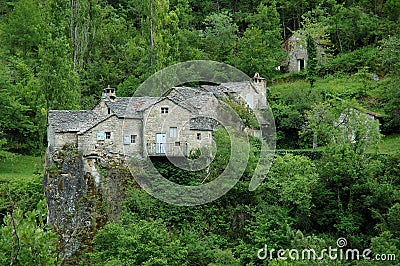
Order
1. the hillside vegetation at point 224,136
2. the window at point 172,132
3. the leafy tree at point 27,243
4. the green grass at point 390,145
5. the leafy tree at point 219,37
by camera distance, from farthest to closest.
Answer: the leafy tree at point 219,37
the green grass at point 390,145
the window at point 172,132
the hillside vegetation at point 224,136
the leafy tree at point 27,243

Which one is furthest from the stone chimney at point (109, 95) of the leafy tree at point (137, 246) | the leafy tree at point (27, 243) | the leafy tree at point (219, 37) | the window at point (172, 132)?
the leafy tree at point (27, 243)

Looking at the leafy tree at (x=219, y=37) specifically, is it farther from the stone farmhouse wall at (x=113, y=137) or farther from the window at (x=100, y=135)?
the window at (x=100, y=135)

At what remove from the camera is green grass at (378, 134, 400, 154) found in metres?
39.2

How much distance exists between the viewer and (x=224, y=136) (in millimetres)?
35656

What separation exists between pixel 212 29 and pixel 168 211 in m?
28.1

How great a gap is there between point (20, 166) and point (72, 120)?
9.88 m

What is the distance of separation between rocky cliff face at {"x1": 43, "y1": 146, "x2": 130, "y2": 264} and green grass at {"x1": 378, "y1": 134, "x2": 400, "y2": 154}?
15.6 m

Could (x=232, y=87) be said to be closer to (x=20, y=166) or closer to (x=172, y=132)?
(x=172, y=132)

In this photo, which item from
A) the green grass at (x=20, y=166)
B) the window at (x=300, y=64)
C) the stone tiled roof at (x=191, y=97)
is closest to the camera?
the stone tiled roof at (x=191, y=97)

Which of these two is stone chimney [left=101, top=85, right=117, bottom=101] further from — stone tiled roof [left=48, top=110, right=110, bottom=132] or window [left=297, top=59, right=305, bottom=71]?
window [left=297, top=59, right=305, bottom=71]

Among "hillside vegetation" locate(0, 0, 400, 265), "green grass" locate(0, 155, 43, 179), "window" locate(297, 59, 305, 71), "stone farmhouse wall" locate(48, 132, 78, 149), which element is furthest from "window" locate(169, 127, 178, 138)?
"window" locate(297, 59, 305, 71)

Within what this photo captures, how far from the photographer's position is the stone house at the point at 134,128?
34.8 metres

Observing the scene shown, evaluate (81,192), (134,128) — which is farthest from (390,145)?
(81,192)

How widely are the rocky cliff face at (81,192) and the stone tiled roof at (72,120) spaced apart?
3.55ft
